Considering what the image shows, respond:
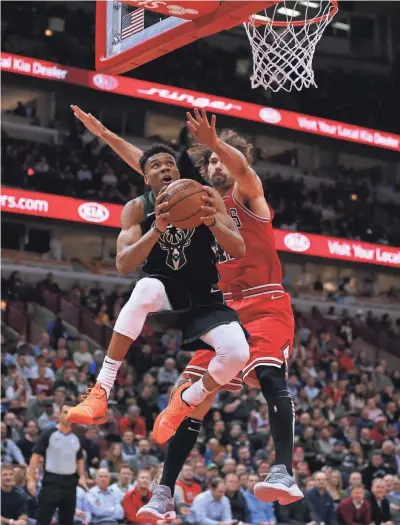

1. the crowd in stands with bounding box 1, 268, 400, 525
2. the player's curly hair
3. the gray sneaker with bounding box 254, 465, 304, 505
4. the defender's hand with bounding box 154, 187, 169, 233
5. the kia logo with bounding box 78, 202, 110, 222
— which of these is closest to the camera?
the defender's hand with bounding box 154, 187, 169, 233

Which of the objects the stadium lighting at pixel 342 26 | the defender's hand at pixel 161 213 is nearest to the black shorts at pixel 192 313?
the defender's hand at pixel 161 213

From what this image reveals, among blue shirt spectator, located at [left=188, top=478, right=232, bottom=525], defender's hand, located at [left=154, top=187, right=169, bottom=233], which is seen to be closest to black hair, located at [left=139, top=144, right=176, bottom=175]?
defender's hand, located at [left=154, top=187, right=169, bottom=233]

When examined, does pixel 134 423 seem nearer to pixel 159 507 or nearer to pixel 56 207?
pixel 56 207

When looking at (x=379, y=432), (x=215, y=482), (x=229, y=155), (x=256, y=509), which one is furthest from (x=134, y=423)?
(x=229, y=155)

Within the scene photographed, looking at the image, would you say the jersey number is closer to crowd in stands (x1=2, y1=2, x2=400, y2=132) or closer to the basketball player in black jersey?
the basketball player in black jersey

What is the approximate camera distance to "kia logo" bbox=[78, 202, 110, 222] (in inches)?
734

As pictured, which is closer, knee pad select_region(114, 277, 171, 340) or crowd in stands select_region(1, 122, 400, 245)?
knee pad select_region(114, 277, 171, 340)

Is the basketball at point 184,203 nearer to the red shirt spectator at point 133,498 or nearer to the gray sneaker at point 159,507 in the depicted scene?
the gray sneaker at point 159,507

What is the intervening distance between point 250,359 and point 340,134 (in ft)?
50.0

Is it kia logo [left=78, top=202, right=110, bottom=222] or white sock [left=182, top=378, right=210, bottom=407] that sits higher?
kia logo [left=78, top=202, right=110, bottom=222]

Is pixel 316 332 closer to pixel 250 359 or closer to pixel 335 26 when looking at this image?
pixel 335 26

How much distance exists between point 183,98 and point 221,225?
13792 mm

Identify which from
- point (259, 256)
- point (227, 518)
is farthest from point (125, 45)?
point (227, 518)

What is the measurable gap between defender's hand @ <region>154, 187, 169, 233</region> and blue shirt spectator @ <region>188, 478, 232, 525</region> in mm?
6381
